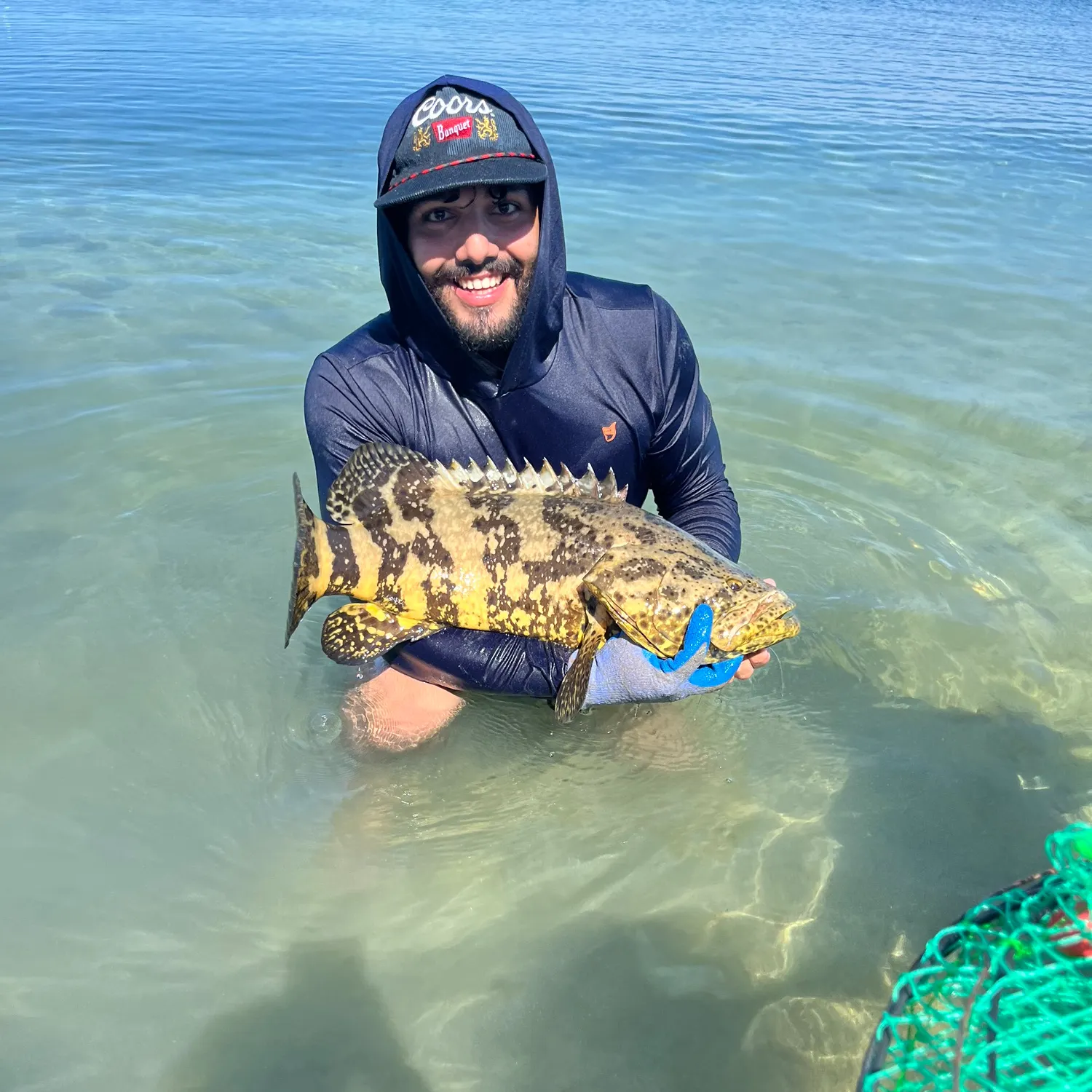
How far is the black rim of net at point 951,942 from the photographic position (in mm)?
2488

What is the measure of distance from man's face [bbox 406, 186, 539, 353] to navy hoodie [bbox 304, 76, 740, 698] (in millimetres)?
102

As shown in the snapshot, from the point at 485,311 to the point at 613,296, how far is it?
2.73ft

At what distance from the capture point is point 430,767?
5148 millimetres

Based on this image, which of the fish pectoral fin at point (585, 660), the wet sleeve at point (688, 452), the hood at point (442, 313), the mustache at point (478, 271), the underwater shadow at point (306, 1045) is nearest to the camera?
the underwater shadow at point (306, 1045)

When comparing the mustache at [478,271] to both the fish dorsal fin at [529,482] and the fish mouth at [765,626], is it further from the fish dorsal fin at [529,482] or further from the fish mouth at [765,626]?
the fish mouth at [765,626]

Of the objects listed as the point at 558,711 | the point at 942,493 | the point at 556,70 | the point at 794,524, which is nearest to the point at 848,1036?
the point at 558,711

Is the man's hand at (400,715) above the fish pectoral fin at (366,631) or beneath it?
beneath

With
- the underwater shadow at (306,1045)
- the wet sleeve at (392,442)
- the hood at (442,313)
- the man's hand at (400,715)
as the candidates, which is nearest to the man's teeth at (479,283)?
the hood at (442,313)

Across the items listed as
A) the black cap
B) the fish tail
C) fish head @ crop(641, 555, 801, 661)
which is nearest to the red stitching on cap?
the black cap

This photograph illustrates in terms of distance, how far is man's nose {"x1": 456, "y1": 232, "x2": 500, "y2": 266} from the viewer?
436cm

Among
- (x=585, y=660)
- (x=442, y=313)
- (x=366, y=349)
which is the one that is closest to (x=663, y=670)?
(x=585, y=660)

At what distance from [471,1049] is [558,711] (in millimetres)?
1428

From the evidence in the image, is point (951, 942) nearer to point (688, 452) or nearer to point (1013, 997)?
point (1013, 997)

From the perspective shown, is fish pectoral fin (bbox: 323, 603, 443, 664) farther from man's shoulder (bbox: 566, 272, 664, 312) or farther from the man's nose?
man's shoulder (bbox: 566, 272, 664, 312)
